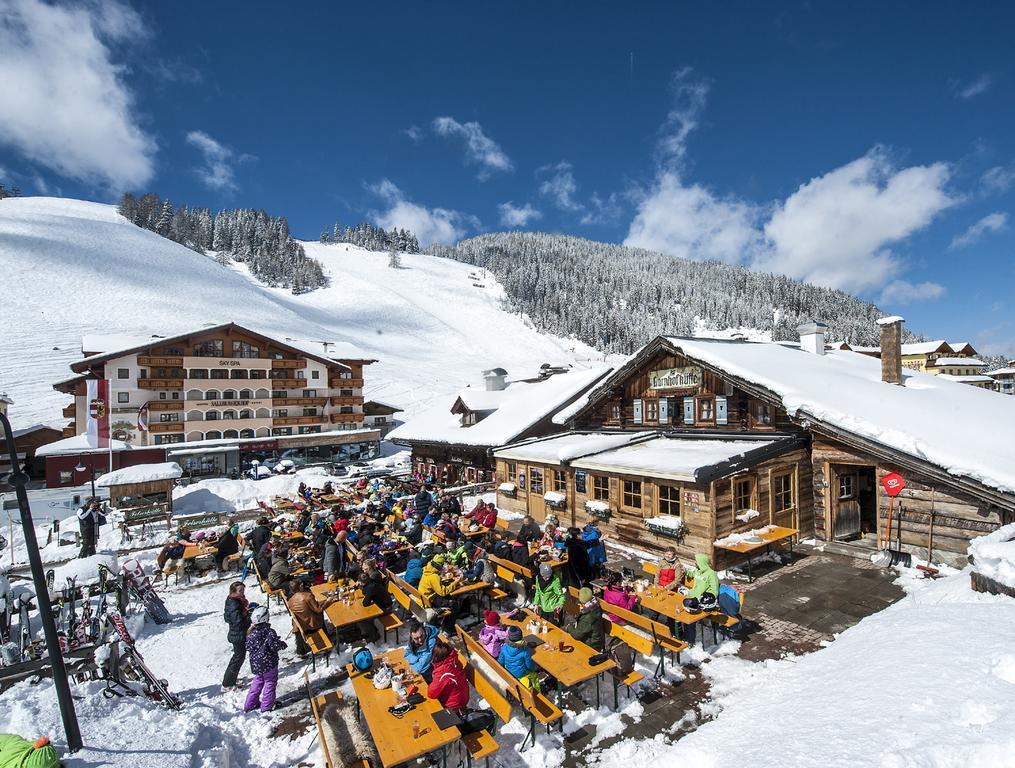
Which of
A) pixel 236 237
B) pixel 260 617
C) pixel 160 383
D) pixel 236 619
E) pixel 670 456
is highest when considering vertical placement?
pixel 236 237

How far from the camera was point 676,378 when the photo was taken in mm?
19688

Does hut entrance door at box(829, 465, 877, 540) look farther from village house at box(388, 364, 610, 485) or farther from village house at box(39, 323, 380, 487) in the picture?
village house at box(39, 323, 380, 487)

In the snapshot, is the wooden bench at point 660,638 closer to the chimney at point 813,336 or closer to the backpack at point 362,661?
the backpack at point 362,661

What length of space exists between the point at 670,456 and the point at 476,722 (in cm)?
1150

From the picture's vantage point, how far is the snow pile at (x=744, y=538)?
1325 centimetres

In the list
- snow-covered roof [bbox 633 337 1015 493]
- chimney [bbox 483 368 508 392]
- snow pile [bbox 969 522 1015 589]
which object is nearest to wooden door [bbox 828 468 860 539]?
snow-covered roof [bbox 633 337 1015 493]

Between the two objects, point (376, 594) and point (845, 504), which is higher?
point (845, 504)

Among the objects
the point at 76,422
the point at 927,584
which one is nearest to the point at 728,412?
the point at 927,584

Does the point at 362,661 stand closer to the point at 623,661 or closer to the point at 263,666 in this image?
the point at 263,666

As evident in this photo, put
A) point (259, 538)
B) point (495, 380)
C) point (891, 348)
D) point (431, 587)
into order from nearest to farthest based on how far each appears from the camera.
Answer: point (431, 587) → point (259, 538) → point (891, 348) → point (495, 380)

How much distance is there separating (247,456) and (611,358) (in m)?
98.9

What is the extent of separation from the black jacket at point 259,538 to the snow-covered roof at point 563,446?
403 inches

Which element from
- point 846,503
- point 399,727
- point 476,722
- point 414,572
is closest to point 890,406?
point 846,503

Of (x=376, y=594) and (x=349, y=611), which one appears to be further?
(x=376, y=594)
